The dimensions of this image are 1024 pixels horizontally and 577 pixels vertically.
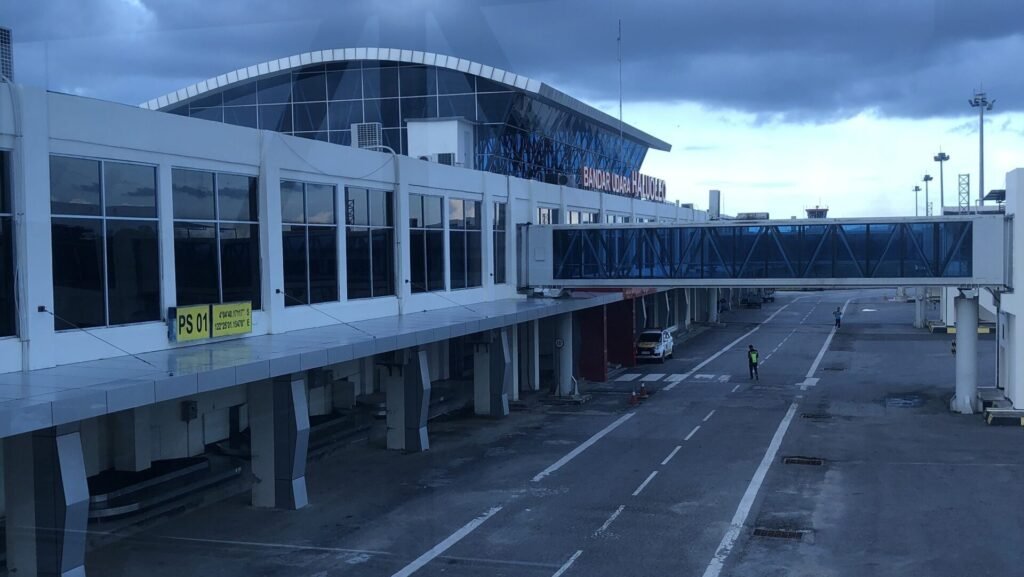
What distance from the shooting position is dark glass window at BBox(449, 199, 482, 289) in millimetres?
28953

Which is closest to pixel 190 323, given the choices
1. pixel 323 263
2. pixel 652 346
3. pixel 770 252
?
pixel 323 263

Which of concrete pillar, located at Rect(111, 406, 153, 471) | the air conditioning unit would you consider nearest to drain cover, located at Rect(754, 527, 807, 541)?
concrete pillar, located at Rect(111, 406, 153, 471)

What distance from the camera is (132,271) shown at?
16766 millimetres

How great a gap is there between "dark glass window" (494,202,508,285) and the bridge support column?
3591mm

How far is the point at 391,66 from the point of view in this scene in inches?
1817

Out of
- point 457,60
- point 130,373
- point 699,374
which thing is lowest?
point 699,374

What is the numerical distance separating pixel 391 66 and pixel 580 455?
91.5 ft

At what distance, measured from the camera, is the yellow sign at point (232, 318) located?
Answer: 738 inches

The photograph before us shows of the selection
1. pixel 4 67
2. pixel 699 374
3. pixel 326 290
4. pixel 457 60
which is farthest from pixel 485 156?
pixel 4 67

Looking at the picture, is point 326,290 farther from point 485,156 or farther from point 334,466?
point 485,156

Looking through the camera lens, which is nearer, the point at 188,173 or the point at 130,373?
the point at 130,373

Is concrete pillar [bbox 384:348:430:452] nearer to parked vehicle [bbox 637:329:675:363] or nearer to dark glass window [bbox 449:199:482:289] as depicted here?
dark glass window [bbox 449:199:482:289]

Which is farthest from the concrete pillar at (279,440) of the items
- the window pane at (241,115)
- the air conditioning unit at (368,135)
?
the window pane at (241,115)

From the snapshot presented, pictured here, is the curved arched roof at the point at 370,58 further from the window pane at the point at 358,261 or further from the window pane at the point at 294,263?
the window pane at the point at 294,263
